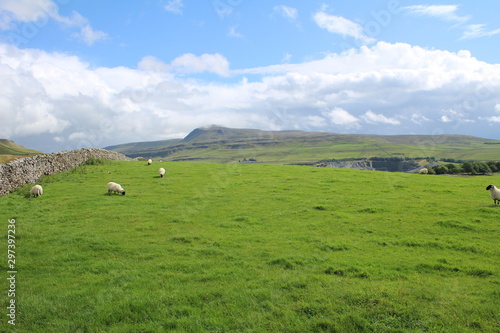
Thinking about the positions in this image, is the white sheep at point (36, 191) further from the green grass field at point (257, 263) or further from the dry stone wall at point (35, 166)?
the dry stone wall at point (35, 166)

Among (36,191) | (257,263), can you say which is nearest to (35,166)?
(36,191)

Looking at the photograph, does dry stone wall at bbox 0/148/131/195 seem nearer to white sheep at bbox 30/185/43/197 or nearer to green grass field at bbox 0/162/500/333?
white sheep at bbox 30/185/43/197

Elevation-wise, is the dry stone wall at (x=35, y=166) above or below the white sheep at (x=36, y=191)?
above

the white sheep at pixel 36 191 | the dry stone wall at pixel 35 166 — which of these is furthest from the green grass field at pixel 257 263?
the dry stone wall at pixel 35 166

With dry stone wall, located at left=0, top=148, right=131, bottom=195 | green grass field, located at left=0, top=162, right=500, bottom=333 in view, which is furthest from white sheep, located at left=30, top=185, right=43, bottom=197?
dry stone wall, located at left=0, top=148, right=131, bottom=195

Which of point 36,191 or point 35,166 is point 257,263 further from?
point 35,166

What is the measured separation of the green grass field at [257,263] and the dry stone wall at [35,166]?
136 inches

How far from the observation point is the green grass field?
6668 millimetres

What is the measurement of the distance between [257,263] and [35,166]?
77.3ft

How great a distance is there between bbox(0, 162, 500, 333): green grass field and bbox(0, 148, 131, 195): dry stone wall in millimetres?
3459

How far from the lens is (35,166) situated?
24.4 m

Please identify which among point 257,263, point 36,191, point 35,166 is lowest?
point 257,263

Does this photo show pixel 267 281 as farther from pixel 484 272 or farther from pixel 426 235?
pixel 426 235

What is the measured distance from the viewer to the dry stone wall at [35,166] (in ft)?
69.5
